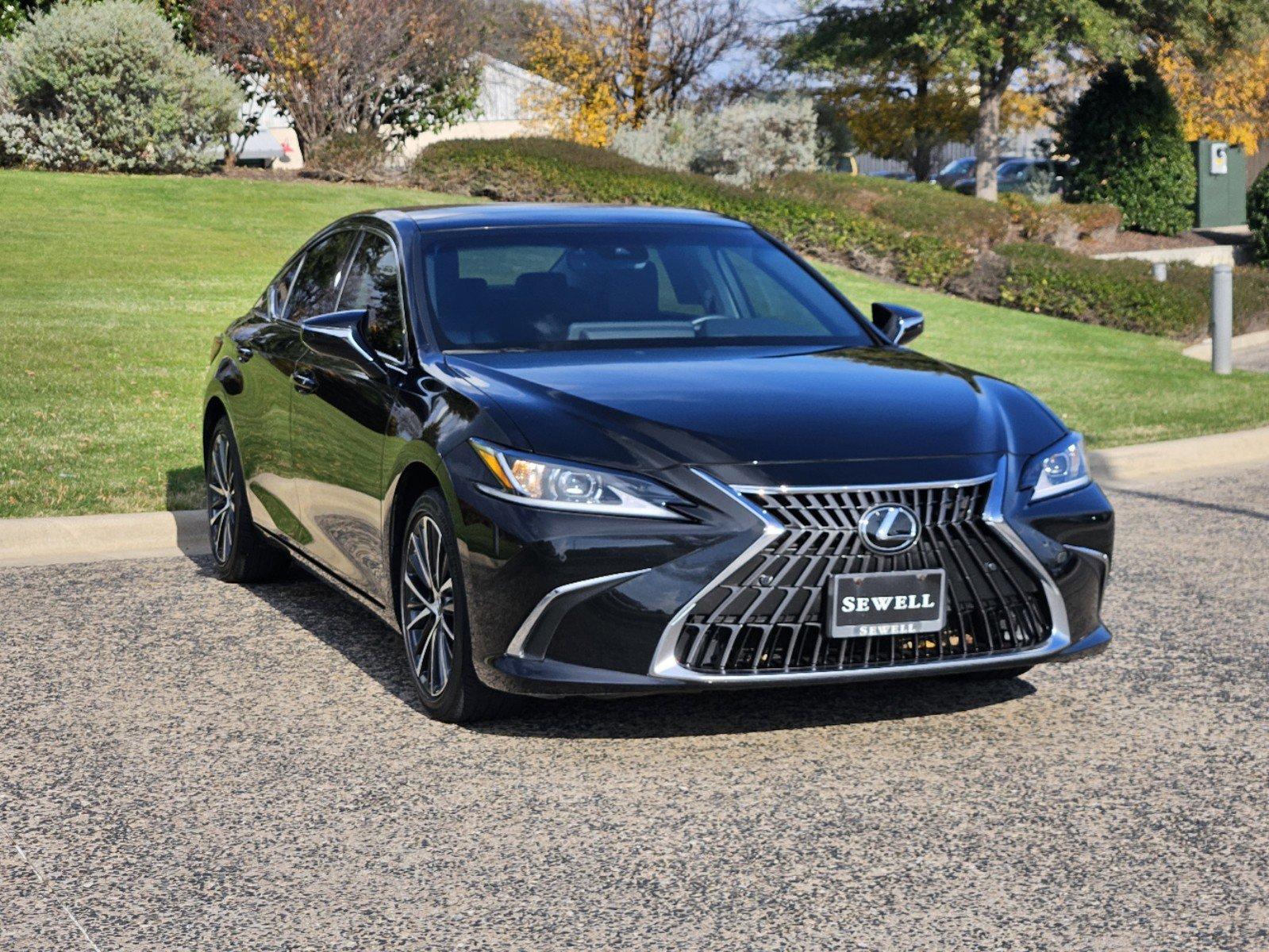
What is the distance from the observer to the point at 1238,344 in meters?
23.4

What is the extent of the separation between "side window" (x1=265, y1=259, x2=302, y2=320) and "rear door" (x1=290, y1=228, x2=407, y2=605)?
27.1 inches

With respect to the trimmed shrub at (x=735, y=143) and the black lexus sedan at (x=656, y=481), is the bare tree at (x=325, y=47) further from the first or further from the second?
the black lexus sedan at (x=656, y=481)

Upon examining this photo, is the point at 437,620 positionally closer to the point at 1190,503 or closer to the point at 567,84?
the point at 1190,503

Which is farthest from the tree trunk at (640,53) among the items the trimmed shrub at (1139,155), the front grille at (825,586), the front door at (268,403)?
the front grille at (825,586)

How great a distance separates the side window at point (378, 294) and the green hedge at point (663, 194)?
59.1 feet

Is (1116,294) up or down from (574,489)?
down

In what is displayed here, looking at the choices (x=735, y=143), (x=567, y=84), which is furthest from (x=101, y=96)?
(x=567, y=84)

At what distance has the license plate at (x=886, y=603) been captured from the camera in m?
4.99

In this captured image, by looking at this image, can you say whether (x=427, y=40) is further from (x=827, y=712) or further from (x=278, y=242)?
(x=827, y=712)

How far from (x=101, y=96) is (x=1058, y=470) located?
21857 millimetres

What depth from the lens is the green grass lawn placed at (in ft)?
35.5

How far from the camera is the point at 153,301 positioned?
16891 millimetres

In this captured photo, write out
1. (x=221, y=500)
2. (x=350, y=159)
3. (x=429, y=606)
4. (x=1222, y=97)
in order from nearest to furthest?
(x=429, y=606)
(x=221, y=500)
(x=350, y=159)
(x=1222, y=97)

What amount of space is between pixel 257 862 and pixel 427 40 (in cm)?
2707
